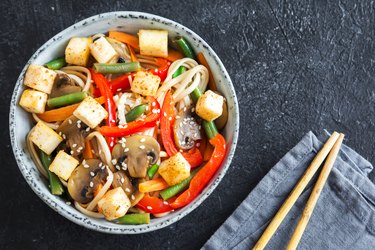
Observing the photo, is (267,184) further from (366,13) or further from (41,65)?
(41,65)

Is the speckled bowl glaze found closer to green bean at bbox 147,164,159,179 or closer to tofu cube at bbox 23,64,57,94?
tofu cube at bbox 23,64,57,94

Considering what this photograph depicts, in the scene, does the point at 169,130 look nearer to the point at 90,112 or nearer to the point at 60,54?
the point at 90,112

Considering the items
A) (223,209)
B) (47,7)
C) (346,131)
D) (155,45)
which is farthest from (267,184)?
(47,7)

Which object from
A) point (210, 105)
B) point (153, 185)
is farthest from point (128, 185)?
point (210, 105)

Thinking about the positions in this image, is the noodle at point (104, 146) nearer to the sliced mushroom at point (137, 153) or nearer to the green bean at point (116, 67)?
the sliced mushroom at point (137, 153)

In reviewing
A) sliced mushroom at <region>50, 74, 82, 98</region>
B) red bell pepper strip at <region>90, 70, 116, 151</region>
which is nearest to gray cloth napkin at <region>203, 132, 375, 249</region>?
red bell pepper strip at <region>90, 70, 116, 151</region>

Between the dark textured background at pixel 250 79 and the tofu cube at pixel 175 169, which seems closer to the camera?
the tofu cube at pixel 175 169

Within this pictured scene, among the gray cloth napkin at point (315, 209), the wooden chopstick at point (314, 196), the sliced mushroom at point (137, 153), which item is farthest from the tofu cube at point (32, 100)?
the wooden chopstick at point (314, 196)
